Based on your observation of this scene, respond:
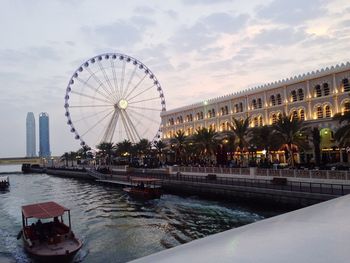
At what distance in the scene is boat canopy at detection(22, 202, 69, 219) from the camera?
28.9 m

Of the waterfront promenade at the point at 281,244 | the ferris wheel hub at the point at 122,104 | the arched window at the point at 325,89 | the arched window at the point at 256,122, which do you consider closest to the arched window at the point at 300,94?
the arched window at the point at 325,89

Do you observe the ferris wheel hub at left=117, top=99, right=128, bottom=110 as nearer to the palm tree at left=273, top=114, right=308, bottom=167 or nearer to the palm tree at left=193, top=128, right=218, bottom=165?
the palm tree at left=193, top=128, right=218, bottom=165

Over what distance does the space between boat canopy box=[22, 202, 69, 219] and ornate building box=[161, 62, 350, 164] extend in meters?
40.5

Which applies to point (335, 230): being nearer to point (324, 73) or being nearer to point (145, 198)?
point (145, 198)

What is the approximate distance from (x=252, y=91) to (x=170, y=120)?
105ft

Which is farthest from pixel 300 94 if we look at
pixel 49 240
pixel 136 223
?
pixel 49 240

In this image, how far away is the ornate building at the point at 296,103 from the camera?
182 ft

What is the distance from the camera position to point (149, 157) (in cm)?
10831

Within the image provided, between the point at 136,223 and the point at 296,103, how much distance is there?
3772 cm

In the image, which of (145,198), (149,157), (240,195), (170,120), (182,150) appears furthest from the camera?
(149,157)

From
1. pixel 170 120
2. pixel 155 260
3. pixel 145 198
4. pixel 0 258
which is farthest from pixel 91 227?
pixel 170 120

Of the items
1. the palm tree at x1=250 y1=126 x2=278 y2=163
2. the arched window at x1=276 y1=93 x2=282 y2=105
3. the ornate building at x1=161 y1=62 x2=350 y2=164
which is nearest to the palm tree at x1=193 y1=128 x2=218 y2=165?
the ornate building at x1=161 y1=62 x2=350 y2=164

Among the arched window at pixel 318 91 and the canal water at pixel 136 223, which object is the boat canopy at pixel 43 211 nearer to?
the canal water at pixel 136 223

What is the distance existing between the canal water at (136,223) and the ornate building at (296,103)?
24112 mm
